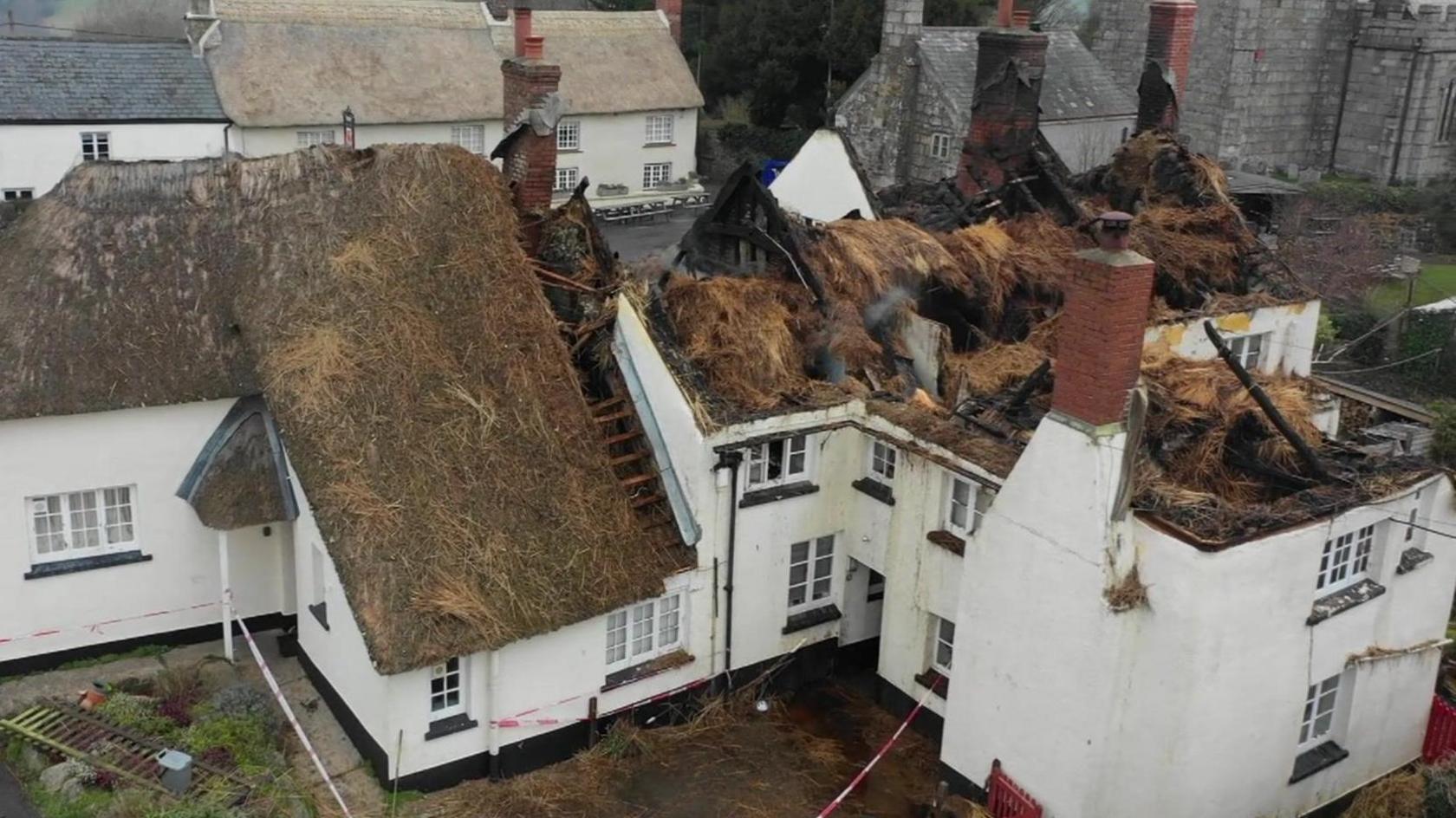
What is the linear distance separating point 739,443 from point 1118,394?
17.7ft

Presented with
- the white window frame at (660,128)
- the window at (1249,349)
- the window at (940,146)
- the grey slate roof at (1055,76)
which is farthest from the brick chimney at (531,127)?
the white window frame at (660,128)

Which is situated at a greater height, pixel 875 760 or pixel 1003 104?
pixel 1003 104

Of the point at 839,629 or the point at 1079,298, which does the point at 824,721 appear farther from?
the point at 1079,298

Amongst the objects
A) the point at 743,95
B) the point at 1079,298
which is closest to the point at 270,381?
the point at 1079,298

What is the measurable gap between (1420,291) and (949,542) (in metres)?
27.9

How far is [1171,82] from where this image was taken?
2452 cm

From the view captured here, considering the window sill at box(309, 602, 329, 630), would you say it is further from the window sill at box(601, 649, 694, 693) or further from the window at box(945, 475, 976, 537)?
the window at box(945, 475, 976, 537)

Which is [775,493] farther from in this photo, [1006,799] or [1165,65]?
[1165,65]

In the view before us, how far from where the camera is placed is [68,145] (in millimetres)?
37250

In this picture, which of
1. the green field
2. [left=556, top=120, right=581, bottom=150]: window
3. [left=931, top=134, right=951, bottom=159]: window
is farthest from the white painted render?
[left=556, top=120, right=581, bottom=150]: window

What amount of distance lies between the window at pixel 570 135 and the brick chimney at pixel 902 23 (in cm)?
1164

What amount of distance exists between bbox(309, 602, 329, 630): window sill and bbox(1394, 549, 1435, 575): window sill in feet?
43.6

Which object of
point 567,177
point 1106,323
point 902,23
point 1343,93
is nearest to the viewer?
point 1106,323

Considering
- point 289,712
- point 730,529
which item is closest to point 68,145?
point 289,712
